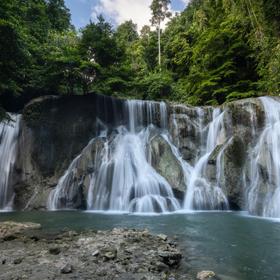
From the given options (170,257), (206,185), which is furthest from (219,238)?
(206,185)

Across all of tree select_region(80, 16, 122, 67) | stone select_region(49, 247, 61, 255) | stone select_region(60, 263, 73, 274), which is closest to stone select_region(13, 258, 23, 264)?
stone select_region(49, 247, 61, 255)

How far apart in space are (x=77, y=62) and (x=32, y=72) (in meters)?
2.73

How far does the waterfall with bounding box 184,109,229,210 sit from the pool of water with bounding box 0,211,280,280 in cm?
195

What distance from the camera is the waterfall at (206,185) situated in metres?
13.1

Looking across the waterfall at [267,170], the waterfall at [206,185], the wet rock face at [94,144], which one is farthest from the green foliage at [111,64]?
the waterfall at [206,185]

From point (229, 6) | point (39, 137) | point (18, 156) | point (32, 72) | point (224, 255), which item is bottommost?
point (224, 255)

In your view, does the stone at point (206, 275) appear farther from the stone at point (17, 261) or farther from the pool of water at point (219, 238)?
the stone at point (17, 261)

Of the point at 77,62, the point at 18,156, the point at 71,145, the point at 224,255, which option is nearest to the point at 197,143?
the point at 71,145

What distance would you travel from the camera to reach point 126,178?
14.4 m

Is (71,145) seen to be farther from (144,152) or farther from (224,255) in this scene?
(224,255)

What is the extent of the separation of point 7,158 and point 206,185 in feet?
34.1

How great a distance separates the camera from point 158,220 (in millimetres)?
10211

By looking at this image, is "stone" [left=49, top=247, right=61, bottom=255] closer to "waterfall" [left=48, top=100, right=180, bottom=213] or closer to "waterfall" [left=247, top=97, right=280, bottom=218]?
"waterfall" [left=48, top=100, right=180, bottom=213]

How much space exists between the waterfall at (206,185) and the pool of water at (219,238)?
195cm
